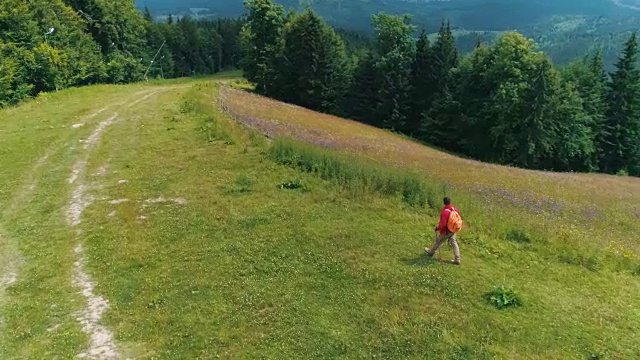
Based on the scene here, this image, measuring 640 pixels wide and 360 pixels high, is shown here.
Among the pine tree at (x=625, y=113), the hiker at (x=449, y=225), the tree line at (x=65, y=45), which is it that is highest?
the tree line at (x=65, y=45)

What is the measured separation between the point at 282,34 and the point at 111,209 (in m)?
57.0

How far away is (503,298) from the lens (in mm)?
13641

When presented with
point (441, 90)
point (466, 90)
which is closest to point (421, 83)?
point (441, 90)

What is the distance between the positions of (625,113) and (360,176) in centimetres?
5828

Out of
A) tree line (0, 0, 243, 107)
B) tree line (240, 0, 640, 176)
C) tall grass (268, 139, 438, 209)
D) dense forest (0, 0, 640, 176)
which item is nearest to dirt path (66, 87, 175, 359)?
tall grass (268, 139, 438, 209)

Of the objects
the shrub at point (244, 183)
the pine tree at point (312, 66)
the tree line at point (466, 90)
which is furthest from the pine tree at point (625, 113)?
the shrub at point (244, 183)

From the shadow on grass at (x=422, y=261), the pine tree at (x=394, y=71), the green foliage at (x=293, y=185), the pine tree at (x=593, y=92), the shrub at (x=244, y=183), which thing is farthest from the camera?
the pine tree at (x=394, y=71)

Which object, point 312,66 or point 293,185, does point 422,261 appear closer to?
point 293,185

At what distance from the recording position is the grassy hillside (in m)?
12.7

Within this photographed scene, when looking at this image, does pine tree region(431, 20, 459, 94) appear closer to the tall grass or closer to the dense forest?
the dense forest

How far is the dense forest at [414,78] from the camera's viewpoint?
58250mm

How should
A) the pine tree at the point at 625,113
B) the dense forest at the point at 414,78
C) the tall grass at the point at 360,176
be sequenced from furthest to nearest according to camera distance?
the pine tree at the point at 625,113 < the dense forest at the point at 414,78 < the tall grass at the point at 360,176

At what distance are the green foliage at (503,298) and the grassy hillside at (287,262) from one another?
17cm

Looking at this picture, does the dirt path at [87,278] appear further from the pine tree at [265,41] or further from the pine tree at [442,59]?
the pine tree at [442,59]
